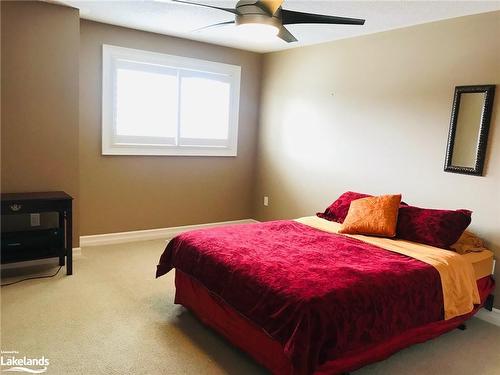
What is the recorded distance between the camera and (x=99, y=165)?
14.3 feet

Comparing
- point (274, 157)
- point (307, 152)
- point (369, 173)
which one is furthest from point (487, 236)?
point (274, 157)

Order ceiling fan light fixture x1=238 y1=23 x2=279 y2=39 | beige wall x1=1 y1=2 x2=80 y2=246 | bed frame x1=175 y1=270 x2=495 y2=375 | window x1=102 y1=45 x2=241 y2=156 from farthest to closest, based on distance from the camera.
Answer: window x1=102 y1=45 x2=241 y2=156 → beige wall x1=1 y1=2 x2=80 y2=246 → ceiling fan light fixture x1=238 y1=23 x2=279 y2=39 → bed frame x1=175 y1=270 x2=495 y2=375

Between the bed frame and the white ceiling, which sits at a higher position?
the white ceiling

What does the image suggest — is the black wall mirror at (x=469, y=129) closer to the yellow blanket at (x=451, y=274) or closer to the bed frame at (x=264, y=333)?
the yellow blanket at (x=451, y=274)

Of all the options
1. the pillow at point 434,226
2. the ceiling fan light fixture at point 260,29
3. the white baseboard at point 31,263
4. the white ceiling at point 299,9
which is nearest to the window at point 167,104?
the white ceiling at point 299,9

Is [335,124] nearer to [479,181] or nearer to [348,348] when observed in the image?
[479,181]

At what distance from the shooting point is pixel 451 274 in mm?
2682

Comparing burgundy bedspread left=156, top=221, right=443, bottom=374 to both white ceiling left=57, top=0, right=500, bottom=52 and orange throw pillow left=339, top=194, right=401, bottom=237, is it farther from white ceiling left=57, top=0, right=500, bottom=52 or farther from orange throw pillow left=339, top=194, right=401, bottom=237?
white ceiling left=57, top=0, right=500, bottom=52

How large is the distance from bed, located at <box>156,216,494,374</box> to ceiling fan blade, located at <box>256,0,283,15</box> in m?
1.49

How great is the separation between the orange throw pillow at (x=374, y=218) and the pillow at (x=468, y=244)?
47cm

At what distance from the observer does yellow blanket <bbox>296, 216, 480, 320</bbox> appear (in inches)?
104

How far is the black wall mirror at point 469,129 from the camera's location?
312 cm

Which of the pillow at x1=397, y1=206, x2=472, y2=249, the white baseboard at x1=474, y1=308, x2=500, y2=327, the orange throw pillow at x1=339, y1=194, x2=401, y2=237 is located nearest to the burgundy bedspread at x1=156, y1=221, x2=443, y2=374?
the orange throw pillow at x1=339, y1=194, x2=401, y2=237

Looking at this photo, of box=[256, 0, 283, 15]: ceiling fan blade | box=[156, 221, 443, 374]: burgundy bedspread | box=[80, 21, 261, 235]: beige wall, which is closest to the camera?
box=[156, 221, 443, 374]: burgundy bedspread
